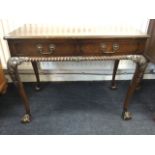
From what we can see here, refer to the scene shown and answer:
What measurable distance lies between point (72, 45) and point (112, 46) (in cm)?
22

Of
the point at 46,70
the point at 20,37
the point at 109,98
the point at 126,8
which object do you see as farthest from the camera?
the point at 46,70

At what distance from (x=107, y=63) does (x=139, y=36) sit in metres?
0.62

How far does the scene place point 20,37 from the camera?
0.89 meters

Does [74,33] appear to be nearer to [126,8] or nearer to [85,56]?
[85,56]

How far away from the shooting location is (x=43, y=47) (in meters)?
0.93

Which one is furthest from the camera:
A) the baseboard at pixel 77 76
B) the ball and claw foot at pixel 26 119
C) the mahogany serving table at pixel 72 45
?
the baseboard at pixel 77 76

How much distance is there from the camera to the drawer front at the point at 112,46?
93cm

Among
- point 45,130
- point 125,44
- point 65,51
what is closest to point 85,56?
point 65,51

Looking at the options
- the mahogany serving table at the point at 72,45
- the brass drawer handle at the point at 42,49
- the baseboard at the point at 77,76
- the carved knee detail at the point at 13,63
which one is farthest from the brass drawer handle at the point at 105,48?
the baseboard at the point at 77,76

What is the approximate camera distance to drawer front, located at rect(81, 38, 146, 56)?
3.06ft

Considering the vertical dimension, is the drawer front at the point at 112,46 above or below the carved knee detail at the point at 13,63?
above

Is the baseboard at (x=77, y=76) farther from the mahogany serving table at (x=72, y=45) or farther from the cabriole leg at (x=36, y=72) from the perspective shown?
the mahogany serving table at (x=72, y=45)

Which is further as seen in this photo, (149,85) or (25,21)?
(149,85)

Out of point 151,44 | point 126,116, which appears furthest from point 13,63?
point 151,44
